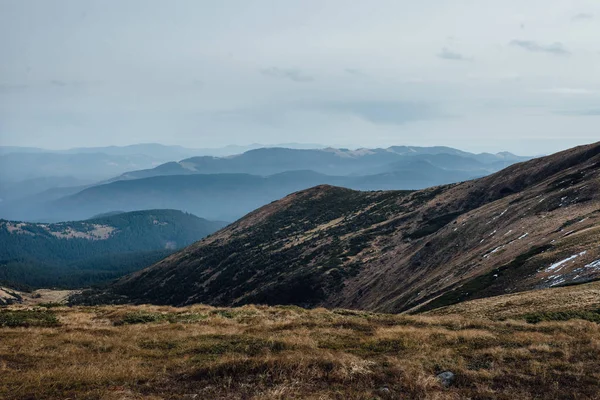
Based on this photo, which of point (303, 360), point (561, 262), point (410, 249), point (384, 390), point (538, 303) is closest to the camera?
point (384, 390)

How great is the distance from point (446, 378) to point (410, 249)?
223 feet

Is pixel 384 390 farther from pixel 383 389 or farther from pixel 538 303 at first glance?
pixel 538 303

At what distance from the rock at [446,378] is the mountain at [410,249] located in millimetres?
23263

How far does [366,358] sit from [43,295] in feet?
691

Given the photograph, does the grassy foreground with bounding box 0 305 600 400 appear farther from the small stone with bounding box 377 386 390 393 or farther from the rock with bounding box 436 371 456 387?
the rock with bounding box 436 371 456 387

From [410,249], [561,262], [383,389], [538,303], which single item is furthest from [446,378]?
[410,249]

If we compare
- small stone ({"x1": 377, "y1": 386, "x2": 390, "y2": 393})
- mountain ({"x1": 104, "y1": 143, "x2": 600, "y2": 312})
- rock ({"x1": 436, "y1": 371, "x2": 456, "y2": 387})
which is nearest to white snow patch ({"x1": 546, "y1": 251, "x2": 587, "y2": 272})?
mountain ({"x1": 104, "y1": 143, "x2": 600, "y2": 312})

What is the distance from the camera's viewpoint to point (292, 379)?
14.5 meters

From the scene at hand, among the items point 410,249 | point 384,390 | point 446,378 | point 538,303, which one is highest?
point 384,390

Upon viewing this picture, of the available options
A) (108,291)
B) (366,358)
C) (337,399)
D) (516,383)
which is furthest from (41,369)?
Answer: (108,291)

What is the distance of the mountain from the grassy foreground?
706 inches

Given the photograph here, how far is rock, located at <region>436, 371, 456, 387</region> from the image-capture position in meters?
14.3

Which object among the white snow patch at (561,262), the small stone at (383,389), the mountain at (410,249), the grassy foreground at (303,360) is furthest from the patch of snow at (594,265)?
the small stone at (383,389)

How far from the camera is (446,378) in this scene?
1463cm
